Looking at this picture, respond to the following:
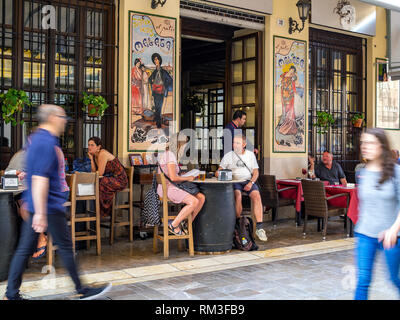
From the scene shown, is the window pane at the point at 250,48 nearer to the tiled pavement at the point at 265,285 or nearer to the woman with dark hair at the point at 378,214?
the tiled pavement at the point at 265,285

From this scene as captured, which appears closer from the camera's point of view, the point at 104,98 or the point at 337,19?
the point at 104,98

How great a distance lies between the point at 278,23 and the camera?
909cm

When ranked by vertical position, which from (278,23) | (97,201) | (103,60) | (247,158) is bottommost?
(97,201)

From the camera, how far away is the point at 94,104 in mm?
6910

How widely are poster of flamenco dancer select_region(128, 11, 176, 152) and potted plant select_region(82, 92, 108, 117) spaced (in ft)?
1.56

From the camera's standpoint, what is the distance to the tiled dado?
4.42m

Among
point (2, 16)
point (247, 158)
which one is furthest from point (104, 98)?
point (247, 158)

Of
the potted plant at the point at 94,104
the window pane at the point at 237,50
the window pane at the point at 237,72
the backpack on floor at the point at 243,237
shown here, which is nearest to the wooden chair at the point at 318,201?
the backpack on floor at the point at 243,237

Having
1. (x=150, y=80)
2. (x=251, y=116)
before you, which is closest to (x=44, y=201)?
(x=150, y=80)

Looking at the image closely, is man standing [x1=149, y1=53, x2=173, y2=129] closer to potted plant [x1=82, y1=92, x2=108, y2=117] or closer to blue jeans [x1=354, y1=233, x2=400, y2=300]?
potted plant [x1=82, y1=92, x2=108, y2=117]

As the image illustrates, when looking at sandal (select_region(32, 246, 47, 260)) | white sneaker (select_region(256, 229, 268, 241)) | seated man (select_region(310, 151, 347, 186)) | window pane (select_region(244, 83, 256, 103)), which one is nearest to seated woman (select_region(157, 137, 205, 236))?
white sneaker (select_region(256, 229, 268, 241))

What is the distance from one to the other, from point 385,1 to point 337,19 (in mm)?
4424
